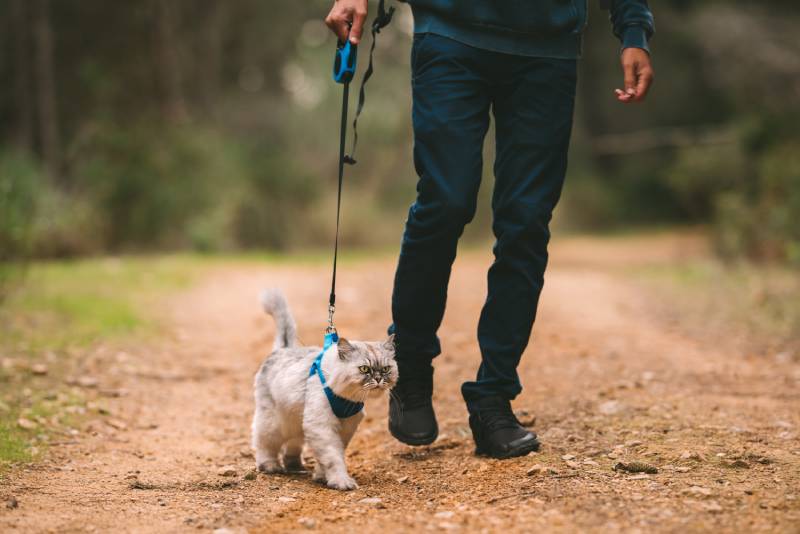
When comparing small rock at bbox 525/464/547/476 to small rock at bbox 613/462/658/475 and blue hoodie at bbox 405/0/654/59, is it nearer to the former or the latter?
small rock at bbox 613/462/658/475

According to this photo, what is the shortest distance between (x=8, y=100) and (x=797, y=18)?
12600 mm

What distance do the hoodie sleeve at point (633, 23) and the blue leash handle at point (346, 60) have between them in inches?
35.4

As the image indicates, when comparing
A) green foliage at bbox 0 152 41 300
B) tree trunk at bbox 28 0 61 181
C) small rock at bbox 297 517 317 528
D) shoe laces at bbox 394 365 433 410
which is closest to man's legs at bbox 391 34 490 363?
shoe laces at bbox 394 365 433 410

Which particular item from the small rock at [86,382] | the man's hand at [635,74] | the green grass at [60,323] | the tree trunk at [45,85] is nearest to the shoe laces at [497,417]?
the man's hand at [635,74]

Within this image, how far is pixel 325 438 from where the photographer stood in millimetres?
2682

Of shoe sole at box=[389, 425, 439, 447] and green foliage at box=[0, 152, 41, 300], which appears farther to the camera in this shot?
green foliage at box=[0, 152, 41, 300]

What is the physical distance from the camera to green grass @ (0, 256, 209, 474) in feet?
11.4

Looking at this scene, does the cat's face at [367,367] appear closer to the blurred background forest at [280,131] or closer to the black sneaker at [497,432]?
the black sneaker at [497,432]

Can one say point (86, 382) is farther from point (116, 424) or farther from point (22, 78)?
point (22, 78)

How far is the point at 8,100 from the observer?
1213 cm

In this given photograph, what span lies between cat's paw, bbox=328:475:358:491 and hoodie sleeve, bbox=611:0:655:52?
1.67m

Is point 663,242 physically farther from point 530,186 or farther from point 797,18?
point 530,186

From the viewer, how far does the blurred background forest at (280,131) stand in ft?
37.6

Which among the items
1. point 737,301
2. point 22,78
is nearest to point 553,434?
point 737,301
